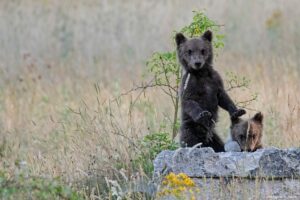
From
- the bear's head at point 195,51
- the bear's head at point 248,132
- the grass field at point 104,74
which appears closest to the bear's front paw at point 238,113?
the bear's head at point 248,132

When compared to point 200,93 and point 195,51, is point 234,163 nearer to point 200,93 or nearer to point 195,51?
point 200,93

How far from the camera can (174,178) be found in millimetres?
6711

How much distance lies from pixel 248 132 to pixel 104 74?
26.1ft

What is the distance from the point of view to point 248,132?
8281 millimetres

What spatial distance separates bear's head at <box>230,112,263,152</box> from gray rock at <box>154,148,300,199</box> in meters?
0.83

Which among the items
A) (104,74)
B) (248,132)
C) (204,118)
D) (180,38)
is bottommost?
(248,132)

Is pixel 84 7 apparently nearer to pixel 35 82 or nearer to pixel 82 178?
pixel 35 82

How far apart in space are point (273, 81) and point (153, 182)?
21.7 feet

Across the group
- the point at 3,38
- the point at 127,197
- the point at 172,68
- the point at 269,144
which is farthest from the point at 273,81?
the point at 127,197

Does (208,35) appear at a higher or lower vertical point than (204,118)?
higher

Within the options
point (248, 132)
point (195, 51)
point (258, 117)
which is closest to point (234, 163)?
point (248, 132)

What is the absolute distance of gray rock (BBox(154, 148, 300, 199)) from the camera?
735cm

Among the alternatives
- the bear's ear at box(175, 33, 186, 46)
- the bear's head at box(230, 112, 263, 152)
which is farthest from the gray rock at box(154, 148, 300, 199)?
the bear's ear at box(175, 33, 186, 46)

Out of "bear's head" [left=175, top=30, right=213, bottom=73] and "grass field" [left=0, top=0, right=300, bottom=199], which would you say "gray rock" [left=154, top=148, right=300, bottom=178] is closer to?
"grass field" [left=0, top=0, right=300, bottom=199]
